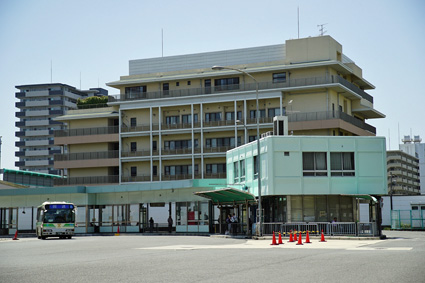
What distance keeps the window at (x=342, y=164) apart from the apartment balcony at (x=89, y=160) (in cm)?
4360

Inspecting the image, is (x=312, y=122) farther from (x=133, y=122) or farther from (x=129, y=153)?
(x=133, y=122)

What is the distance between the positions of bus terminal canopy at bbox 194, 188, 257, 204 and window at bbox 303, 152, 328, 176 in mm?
4404

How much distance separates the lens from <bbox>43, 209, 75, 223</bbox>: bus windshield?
49.1m

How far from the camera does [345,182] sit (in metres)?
42.8

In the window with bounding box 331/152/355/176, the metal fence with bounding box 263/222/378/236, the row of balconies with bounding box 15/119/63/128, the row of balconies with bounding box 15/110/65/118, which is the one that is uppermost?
the row of balconies with bounding box 15/110/65/118

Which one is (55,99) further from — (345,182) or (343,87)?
(345,182)

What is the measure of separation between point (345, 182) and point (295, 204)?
3.80m

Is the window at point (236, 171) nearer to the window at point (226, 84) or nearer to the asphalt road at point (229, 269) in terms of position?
the window at point (226, 84)

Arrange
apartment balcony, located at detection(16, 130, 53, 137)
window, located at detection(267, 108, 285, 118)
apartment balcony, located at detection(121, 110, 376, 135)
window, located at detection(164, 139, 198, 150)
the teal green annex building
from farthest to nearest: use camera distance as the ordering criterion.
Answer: apartment balcony, located at detection(16, 130, 53, 137)
window, located at detection(164, 139, 198, 150)
window, located at detection(267, 108, 285, 118)
apartment balcony, located at detection(121, 110, 376, 135)
the teal green annex building

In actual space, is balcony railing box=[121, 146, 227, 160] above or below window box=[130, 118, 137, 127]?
below

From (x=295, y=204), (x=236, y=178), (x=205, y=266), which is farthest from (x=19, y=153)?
(x=205, y=266)

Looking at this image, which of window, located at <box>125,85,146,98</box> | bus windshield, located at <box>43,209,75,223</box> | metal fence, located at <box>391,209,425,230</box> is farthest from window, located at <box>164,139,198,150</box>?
bus windshield, located at <box>43,209,75,223</box>

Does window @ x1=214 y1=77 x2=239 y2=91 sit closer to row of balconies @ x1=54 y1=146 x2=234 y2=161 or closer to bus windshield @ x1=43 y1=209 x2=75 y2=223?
row of balconies @ x1=54 y1=146 x2=234 y2=161

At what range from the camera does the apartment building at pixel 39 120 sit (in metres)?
151
